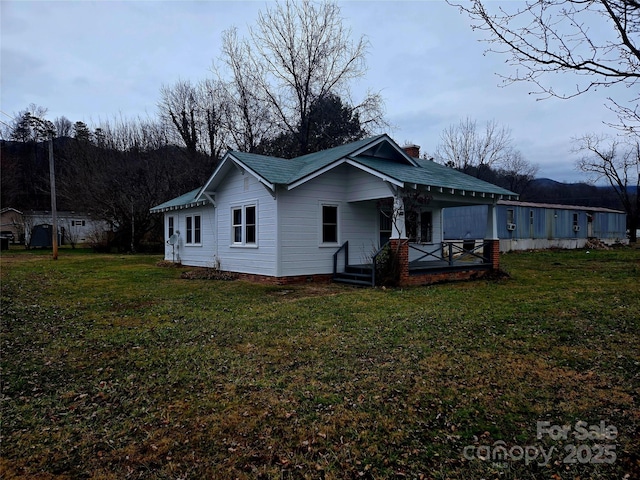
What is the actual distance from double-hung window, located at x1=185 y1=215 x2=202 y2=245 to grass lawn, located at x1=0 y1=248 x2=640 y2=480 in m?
9.94

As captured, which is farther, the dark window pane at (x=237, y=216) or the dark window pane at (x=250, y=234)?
the dark window pane at (x=237, y=216)

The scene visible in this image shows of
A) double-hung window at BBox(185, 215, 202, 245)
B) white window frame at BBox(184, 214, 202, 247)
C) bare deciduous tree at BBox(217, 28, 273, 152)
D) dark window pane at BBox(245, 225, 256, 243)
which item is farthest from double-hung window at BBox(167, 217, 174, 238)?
bare deciduous tree at BBox(217, 28, 273, 152)

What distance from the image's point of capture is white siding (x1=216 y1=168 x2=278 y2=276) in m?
12.3

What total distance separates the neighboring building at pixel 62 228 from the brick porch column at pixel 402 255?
25377mm

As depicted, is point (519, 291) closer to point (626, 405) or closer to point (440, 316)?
point (440, 316)

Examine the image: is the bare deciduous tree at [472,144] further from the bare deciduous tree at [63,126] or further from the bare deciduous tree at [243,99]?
the bare deciduous tree at [63,126]

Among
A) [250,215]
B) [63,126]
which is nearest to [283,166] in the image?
[250,215]

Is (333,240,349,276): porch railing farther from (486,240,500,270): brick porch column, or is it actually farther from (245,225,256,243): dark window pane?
(486,240,500,270): brick porch column

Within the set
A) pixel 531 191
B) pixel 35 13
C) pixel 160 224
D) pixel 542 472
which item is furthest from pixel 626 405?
pixel 531 191

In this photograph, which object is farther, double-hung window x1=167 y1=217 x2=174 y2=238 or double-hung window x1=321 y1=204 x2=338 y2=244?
double-hung window x1=167 y1=217 x2=174 y2=238

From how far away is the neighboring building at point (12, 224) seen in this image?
119ft

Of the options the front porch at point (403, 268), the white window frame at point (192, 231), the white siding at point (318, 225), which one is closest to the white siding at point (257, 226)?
the white siding at point (318, 225)

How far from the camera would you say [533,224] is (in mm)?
28359

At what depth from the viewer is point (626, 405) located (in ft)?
12.0
